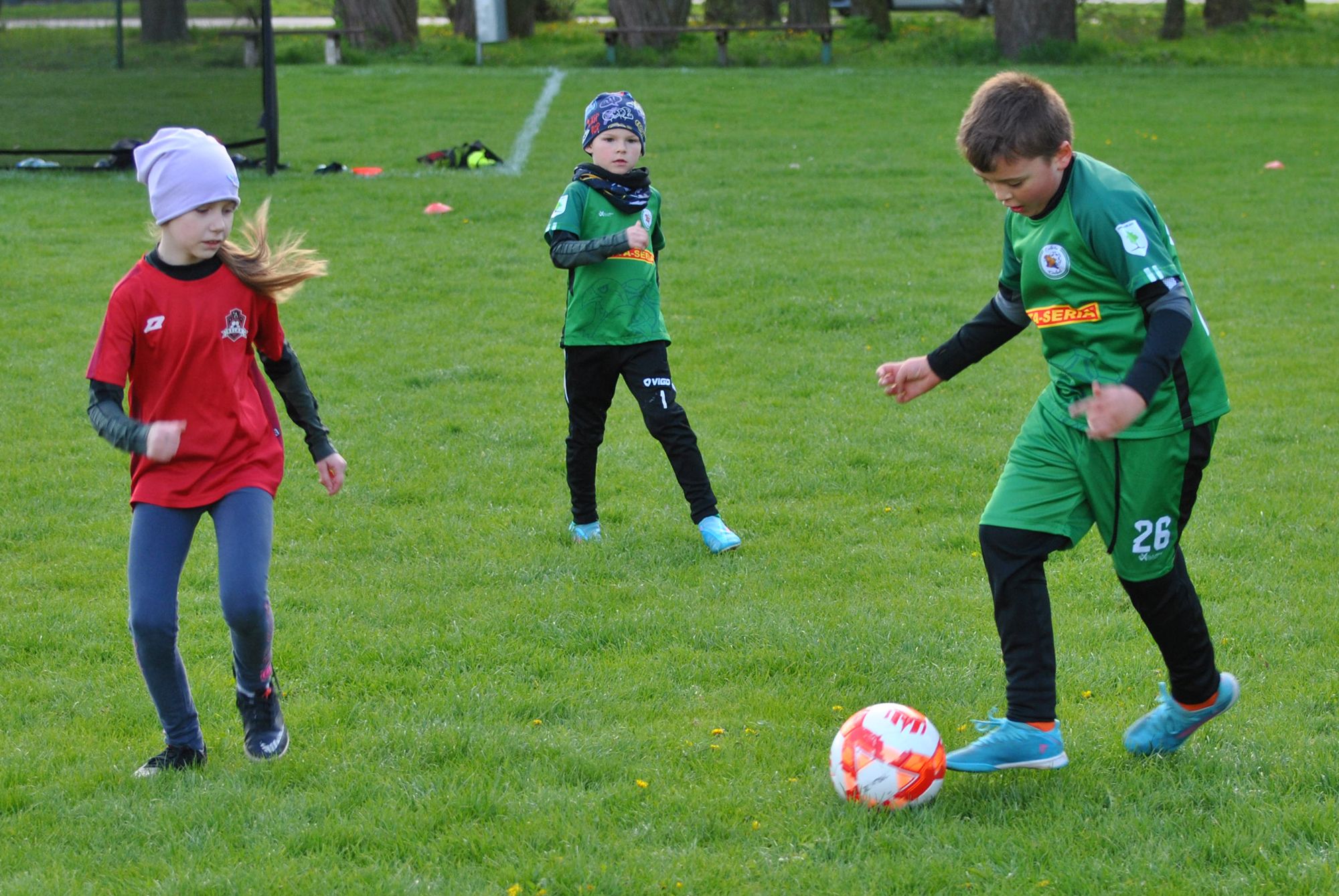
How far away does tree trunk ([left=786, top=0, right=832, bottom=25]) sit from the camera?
31.2 m

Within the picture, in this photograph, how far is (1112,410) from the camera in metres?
3.29

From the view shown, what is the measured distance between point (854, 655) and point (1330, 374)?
210 inches

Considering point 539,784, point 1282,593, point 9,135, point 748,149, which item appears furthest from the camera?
point 748,149

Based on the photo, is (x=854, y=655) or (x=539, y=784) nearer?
(x=539, y=784)

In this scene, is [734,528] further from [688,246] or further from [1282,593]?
[688,246]

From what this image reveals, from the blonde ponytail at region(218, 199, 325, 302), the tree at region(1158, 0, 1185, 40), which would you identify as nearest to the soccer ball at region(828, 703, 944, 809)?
the blonde ponytail at region(218, 199, 325, 302)

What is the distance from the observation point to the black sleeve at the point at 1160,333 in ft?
11.1

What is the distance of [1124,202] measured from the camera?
A: 3.60m

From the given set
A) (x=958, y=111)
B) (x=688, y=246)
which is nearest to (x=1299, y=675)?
(x=688, y=246)

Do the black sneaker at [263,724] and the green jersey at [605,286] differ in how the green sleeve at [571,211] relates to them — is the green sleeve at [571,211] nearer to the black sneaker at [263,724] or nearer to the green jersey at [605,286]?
the green jersey at [605,286]

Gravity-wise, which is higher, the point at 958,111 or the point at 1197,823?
the point at 958,111

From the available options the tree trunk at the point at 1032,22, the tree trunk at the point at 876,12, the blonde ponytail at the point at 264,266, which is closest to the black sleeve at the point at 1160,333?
the blonde ponytail at the point at 264,266

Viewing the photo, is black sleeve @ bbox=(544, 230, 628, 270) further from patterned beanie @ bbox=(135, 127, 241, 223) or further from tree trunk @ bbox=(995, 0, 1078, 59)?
tree trunk @ bbox=(995, 0, 1078, 59)

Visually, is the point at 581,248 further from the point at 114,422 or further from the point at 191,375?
the point at 114,422
